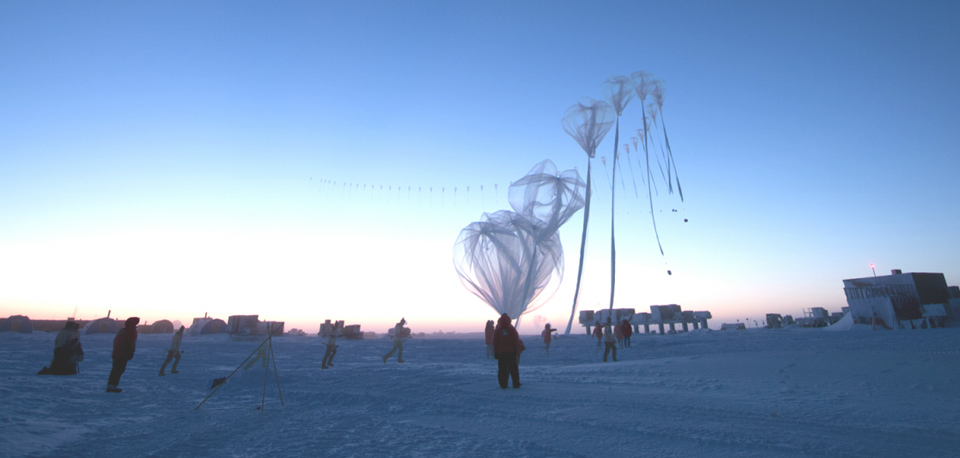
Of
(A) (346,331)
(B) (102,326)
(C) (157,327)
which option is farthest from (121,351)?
(C) (157,327)

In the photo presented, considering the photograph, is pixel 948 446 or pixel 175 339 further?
pixel 175 339

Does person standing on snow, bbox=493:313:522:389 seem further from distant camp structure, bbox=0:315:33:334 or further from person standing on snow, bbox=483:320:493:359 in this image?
distant camp structure, bbox=0:315:33:334

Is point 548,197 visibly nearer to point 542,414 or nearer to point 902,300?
point 542,414

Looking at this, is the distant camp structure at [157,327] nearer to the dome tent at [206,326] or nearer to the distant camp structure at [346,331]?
the dome tent at [206,326]

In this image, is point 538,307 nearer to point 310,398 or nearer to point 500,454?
point 310,398

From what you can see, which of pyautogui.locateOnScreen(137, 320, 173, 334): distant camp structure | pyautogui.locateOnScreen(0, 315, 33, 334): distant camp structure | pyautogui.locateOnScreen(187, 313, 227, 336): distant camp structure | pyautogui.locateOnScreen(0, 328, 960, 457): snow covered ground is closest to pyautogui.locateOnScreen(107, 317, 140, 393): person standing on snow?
pyautogui.locateOnScreen(0, 328, 960, 457): snow covered ground

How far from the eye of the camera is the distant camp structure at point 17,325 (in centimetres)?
4331

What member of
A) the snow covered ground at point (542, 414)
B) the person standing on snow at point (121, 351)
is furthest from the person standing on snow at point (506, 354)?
the person standing on snow at point (121, 351)

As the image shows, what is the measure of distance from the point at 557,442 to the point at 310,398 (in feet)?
19.9

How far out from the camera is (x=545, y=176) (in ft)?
66.3

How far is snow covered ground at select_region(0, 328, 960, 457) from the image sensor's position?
4828 millimetres

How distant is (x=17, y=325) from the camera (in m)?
43.4

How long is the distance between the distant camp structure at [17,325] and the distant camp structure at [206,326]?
51.9 feet

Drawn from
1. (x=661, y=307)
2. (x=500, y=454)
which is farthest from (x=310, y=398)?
(x=661, y=307)
